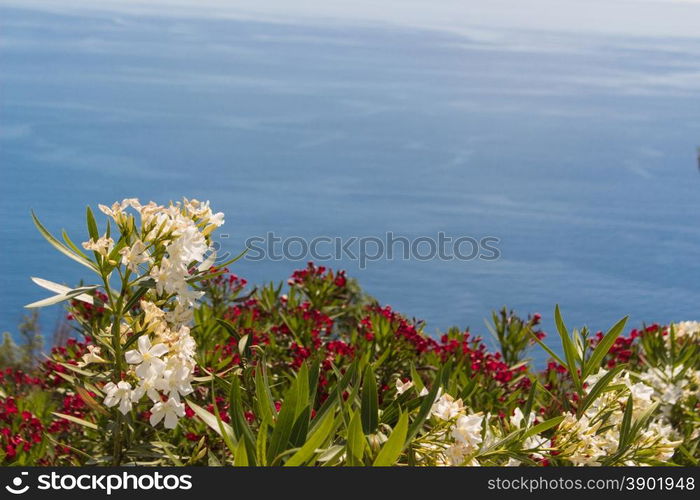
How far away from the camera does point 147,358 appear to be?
77.7 inches

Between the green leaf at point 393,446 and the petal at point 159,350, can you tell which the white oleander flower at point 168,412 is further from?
the green leaf at point 393,446

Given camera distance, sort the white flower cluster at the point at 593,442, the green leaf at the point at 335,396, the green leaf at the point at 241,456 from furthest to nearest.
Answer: the white flower cluster at the point at 593,442, the green leaf at the point at 335,396, the green leaf at the point at 241,456

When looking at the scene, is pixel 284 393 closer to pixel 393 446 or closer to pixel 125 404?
pixel 125 404

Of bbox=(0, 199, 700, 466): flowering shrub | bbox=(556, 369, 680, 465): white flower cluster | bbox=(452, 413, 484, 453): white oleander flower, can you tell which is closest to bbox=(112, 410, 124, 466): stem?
bbox=(0, 199, 700, 466): flowering shrub

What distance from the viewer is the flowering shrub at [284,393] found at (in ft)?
6.07

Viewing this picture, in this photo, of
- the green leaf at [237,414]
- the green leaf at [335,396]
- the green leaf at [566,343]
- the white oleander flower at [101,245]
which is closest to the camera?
the green leaf at [237,414]

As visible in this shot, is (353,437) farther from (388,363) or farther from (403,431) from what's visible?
(388,363)

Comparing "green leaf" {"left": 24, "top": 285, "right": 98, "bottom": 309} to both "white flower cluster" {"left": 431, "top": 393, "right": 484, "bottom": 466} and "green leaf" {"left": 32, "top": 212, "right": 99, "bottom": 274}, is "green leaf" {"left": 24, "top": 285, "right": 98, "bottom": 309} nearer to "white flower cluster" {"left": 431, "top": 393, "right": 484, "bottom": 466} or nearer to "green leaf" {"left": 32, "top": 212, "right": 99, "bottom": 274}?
"green leaf" {"left": 32, "top": 212, "right": 99, "bottom": 274}

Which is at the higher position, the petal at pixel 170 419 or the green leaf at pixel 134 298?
the green leaf at pixel 134 298

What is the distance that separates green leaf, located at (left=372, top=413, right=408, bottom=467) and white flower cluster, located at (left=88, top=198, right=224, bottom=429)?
0.50 m

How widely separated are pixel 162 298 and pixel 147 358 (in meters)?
0.26

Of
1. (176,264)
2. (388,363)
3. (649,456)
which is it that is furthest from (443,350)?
(176,264)

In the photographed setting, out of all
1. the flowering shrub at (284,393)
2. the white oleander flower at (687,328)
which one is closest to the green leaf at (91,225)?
the flowering shrub at (284,393)

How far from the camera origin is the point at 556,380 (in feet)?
13.1
